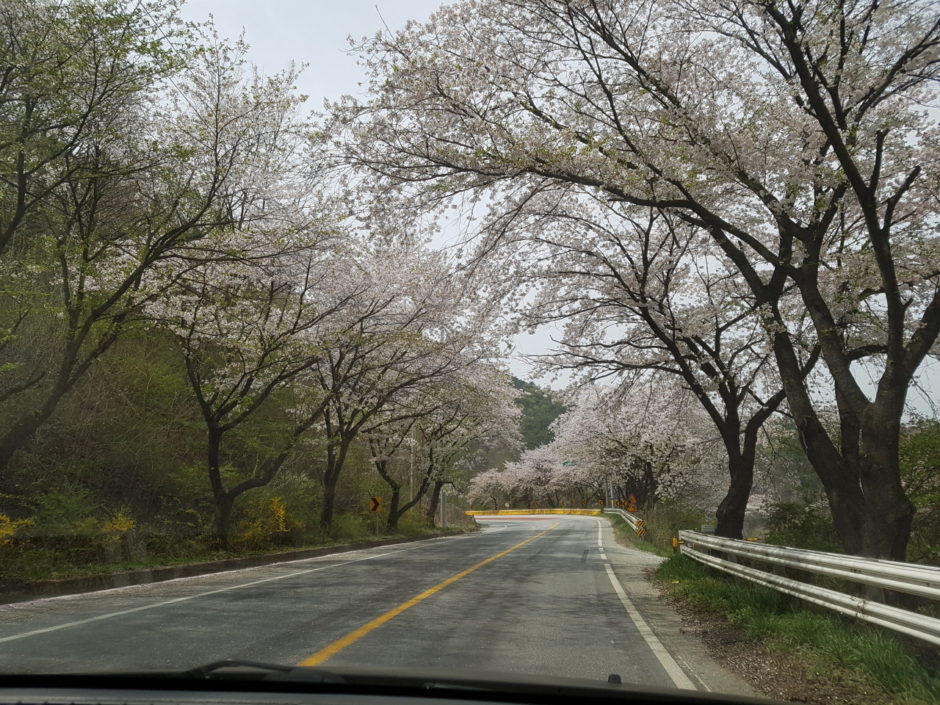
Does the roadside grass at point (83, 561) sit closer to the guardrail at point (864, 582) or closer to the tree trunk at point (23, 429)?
the tree trunk at point (23, 429)

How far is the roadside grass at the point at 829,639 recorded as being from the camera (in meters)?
4.98

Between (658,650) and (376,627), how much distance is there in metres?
3.02

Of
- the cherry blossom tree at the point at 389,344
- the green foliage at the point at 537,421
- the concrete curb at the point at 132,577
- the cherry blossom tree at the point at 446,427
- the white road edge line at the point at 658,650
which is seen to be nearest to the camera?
the white road edge line at the point at 658,650

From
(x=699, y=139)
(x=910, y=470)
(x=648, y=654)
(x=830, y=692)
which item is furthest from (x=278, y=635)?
(x=910, y=470)

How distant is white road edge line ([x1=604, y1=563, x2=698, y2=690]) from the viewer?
5.77 meters

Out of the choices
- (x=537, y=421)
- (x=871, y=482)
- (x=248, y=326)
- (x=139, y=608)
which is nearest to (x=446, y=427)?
(x=248, y=326)

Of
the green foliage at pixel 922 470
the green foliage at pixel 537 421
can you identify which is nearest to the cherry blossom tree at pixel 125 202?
the green foliage at pixel 922 470

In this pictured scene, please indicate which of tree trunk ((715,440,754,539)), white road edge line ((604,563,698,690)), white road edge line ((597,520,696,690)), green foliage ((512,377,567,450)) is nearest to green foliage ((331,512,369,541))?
tree trunk ((715,440,754,539))

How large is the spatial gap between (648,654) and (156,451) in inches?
621

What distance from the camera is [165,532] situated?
17.6m

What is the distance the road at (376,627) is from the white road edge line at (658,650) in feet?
0.08

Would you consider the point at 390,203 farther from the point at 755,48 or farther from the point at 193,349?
the point at 193,349

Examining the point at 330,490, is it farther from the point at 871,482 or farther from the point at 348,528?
the point at 871,482

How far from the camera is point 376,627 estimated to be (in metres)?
7.81
